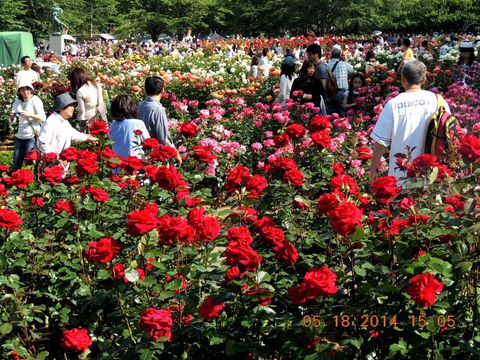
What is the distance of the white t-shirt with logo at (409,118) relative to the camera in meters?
3.93

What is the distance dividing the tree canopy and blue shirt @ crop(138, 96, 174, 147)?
40.8m

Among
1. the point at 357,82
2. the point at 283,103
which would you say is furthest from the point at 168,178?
the point at 357,82

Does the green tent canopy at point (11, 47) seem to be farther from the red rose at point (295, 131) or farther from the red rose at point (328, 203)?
the red rose at point (328, 203)

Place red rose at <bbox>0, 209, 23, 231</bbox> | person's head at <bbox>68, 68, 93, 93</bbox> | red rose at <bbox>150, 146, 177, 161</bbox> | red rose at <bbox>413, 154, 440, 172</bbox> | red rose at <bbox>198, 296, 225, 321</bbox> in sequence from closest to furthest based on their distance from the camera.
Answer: red rose at <bbox>198, 296, 225, 321</bbox>, red rose at <bbox>413, 154, 440, 172</bbox>, red rose at <bbox>0, 209, 23, 231</bbox>, red rose at <bbox>150, 146, 177, 161</bbox>, person's head at <bbox>68, 68, 93, 93</bbox>

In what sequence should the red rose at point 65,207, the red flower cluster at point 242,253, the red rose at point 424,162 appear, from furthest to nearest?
the red rose at point 65,207 < the red rose at point 424,162 < the red flower cluster at point 242,253

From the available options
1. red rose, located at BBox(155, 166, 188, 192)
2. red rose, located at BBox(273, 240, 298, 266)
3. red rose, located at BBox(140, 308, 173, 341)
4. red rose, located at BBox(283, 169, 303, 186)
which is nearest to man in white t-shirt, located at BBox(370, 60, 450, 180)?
red rose, located at BBox(283, 169, 303, 186)

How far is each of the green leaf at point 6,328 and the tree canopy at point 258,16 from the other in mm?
43688

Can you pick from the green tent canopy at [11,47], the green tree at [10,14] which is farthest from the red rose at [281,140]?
the green tree at [10,14]

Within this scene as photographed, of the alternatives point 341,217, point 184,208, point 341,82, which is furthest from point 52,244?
point 341,82

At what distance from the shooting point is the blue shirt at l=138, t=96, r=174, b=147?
17.7ft

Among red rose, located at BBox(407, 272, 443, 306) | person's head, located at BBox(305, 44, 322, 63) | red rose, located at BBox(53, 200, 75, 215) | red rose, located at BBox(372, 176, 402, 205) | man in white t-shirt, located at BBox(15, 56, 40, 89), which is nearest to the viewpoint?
red rose, located at BBox(407, 272, 443, 306)

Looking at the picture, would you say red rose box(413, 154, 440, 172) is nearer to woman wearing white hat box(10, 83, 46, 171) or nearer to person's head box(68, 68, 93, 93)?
person's head box(68, 68, 93, 93)

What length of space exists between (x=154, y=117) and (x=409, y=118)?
87.2 inches

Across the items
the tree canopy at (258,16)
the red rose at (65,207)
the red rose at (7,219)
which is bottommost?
the tree canopy at (258,16)
